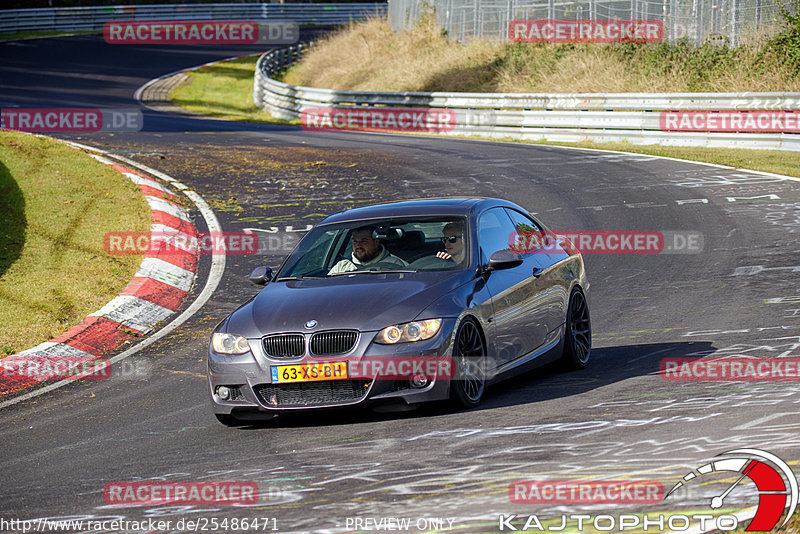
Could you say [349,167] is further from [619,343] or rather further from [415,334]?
[415,334]

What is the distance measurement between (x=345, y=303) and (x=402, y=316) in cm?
47

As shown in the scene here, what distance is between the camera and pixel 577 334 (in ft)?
30.0

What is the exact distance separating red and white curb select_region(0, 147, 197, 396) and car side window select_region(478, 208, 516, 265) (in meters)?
4.14

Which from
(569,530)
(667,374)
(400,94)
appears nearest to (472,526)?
(569,530)

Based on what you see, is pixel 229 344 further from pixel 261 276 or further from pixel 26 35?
pixel 26 35

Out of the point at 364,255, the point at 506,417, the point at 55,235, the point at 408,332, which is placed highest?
the point at 364,255

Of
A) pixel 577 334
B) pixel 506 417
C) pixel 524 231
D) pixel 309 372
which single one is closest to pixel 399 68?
pixel 524 231

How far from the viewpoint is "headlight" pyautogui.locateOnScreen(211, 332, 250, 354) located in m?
7.46

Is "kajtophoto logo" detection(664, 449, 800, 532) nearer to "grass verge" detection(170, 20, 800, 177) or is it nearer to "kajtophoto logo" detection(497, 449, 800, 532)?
"kajtophoto logo" detection(497, 449, 800, 532)

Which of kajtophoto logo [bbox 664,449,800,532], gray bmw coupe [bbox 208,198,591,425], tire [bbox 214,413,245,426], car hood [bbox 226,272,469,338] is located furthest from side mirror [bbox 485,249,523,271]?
kajtophoto logo [bbox 664,449,800,532]

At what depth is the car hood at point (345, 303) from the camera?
23.9 ft

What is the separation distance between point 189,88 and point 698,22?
71.0 ft

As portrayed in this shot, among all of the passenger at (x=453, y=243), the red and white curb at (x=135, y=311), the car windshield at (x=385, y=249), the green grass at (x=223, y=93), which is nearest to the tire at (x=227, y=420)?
the car windshield at (x=385, y=249)

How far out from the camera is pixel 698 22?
107 ft
